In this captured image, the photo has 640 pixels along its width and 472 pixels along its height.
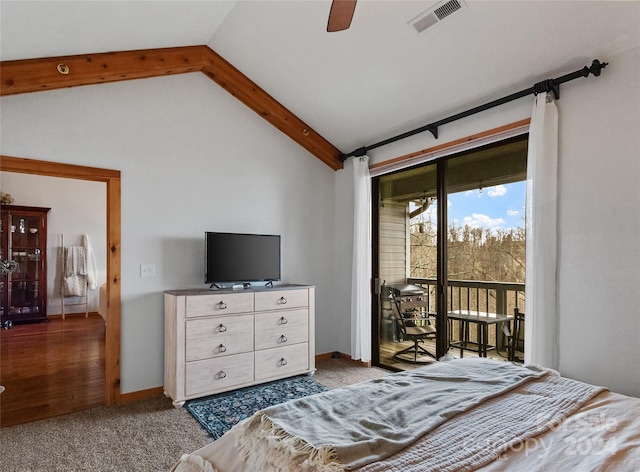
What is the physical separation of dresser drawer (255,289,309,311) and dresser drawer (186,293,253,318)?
0.34 feet

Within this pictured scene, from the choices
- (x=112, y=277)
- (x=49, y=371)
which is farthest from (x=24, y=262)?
(x=112, y=277)

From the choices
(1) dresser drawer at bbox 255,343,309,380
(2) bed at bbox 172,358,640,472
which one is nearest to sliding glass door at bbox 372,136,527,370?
(1) dresser drawer at bbox 255,343,309,380

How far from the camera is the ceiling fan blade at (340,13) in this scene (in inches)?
64.8

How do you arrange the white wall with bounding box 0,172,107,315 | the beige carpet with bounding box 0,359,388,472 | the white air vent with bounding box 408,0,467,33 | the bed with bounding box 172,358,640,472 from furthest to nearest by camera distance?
→ the white wall with bounding box 0,172,107,315, the white air vent with bounding box 408,0,467,33, the beige carpet with bounding box 0,359,388,472, the bed with bounding box 172,358,640,472

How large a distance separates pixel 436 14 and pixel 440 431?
2.52 m

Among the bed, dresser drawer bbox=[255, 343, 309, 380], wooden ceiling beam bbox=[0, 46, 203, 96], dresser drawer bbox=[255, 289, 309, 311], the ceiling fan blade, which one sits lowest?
dresser drawer bbox=[255, 343, 309, 380]

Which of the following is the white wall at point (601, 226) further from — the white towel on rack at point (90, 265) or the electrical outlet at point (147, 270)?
the white towel on rack at point (90, 265)

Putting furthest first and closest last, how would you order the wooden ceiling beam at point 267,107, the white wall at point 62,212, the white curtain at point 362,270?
the white wall at point 62,212 → the white curtain at point 362,270 → the wooden ceiling beam at point 267,107

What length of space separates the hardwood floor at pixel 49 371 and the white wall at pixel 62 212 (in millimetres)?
1120

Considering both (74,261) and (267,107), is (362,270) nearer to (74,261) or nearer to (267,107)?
(267,107)

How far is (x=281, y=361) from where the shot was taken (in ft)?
11.8

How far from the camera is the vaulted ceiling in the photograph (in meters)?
2.33

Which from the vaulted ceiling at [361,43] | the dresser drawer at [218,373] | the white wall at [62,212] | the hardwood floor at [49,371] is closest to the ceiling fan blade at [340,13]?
the vaulted ceiling at [361,43]

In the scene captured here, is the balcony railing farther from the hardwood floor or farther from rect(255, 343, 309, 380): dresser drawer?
the hardwood floor
